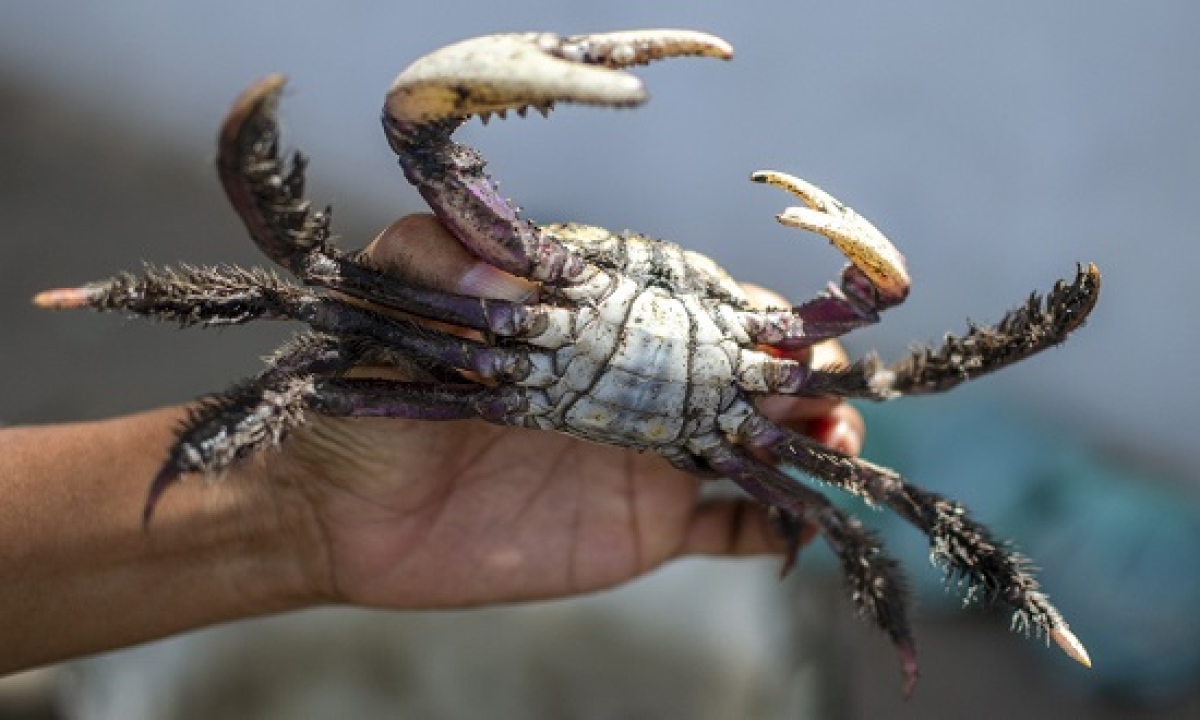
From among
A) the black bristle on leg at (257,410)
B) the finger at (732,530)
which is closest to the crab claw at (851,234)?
the black bristle on leg at (257,410)

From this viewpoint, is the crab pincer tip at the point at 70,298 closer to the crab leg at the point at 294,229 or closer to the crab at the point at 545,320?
the crab at the point at 545,320

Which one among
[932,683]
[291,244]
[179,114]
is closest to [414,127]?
[291,244]

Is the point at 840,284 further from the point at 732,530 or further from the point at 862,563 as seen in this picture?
the point at 732,530

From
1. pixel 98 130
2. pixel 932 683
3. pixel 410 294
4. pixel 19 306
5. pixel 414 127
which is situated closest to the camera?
pixel 414 127

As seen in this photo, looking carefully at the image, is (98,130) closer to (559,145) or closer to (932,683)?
(559,145)

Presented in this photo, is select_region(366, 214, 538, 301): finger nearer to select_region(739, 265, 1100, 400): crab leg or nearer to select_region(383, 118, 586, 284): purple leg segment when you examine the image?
select_region(383, 118, 586, 284): purple leg segment

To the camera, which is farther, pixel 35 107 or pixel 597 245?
pixel 35 107
